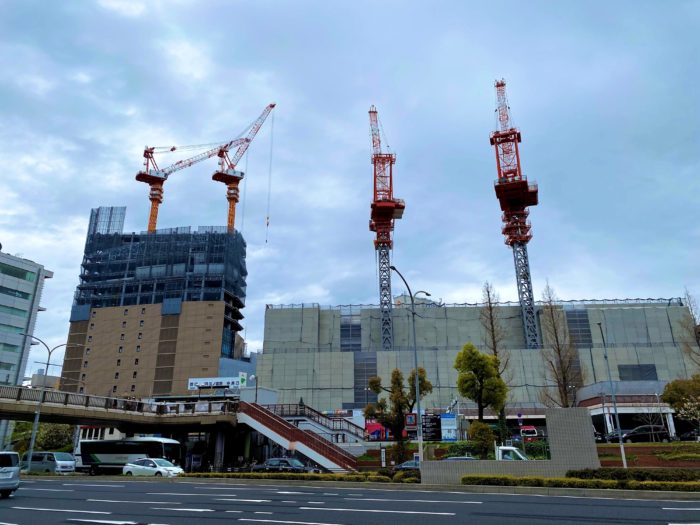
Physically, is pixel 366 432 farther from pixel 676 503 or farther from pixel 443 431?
pixel 676 503

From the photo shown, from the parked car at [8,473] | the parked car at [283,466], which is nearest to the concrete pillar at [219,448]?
the parked car at [283,466]

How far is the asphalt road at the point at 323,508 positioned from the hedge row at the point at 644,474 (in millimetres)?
2760

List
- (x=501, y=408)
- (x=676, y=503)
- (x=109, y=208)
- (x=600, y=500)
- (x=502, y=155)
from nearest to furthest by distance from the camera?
(x=676, y=503) → (x=600, y=500) → (x=501, y=408) → (x=502, y=155) → (x=109, y=208)

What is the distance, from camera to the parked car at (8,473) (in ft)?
57.1

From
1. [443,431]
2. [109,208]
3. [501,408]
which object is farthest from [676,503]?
[109,208]

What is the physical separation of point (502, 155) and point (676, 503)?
81208 mm

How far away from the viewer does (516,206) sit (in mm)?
91312

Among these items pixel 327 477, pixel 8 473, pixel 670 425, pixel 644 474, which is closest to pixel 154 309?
pixel 327 477

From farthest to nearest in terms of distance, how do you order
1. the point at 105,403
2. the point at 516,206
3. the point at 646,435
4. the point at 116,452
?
1. the point at 516,206
2. the point at 646,435
3. the point at 105,403
4. the point at 116,452

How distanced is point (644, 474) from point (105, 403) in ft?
124

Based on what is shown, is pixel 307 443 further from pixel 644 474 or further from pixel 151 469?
pixel 644 474

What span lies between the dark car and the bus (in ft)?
135

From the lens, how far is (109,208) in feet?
447

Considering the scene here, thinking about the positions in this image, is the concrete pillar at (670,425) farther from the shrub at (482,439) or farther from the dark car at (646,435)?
the shrub at (482,439)
